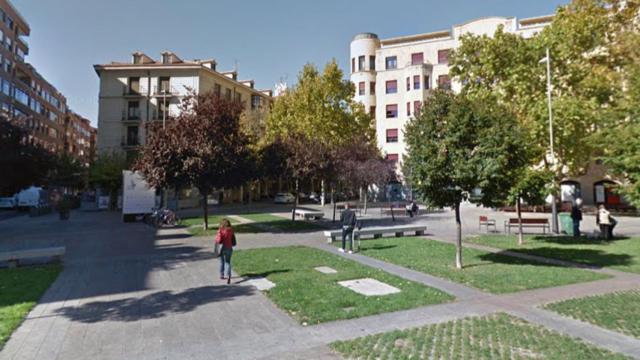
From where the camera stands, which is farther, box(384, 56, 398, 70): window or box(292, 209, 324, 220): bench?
box(384, 56, 398, 70): window

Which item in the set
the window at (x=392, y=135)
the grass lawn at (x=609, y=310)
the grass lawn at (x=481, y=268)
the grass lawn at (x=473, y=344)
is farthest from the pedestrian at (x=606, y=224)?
the window at (x=392, y=135)

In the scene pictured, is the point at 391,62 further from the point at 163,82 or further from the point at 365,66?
the point at 163,82

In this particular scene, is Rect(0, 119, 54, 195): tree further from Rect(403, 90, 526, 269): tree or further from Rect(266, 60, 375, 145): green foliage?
Rect(403, 90, 526, 269): tree

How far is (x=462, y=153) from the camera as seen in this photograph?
33.5 ft

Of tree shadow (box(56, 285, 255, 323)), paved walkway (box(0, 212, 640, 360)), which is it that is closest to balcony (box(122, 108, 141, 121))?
paved walkway (box(0, 212, 640, 360))

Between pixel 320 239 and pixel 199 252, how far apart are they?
5436mm

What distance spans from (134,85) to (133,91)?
772 mm

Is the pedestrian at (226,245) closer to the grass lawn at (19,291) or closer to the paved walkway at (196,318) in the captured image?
the paved walkway at (196,318)

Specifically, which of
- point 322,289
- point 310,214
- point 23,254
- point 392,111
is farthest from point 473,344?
point 392,111

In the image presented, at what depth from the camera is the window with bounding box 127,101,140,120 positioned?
4438cm

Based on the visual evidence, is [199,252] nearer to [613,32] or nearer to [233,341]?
[233,341]

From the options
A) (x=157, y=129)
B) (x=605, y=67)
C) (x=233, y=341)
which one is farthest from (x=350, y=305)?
(x=605, y=67)

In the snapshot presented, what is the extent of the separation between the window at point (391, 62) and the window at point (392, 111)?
17.4 ft

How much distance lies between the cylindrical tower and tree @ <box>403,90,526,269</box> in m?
38.4
